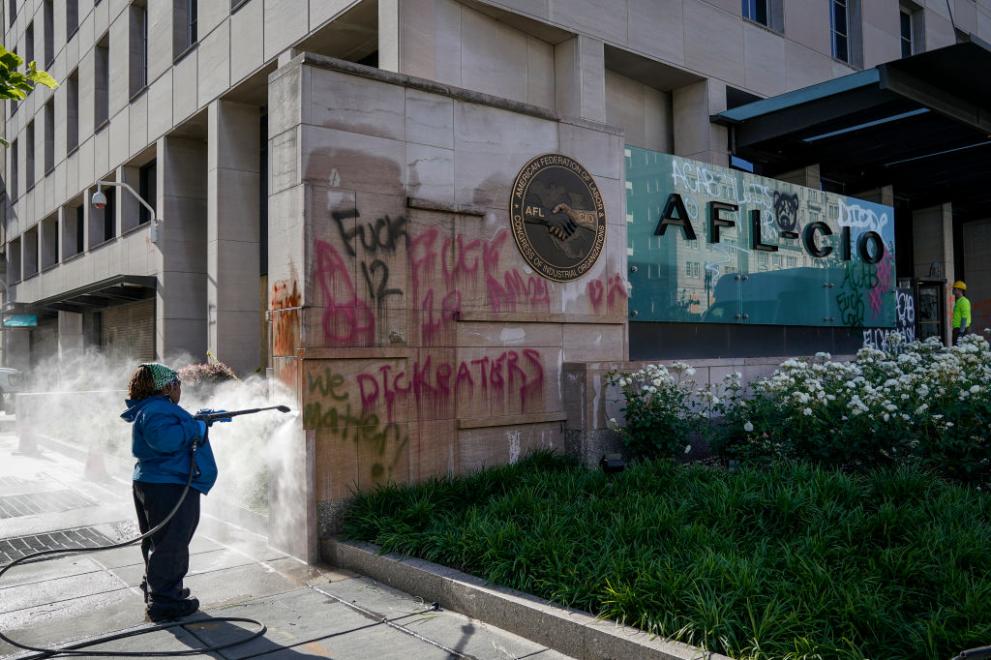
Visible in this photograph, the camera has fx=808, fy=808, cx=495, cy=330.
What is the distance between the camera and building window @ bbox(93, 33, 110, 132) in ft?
72.2

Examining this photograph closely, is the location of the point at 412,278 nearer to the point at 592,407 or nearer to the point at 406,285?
the point at 406,285

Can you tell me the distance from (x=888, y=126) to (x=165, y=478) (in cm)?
1454

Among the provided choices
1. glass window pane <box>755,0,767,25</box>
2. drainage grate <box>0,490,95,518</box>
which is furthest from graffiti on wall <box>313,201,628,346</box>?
glass window pane <box>755,0,767,25</box>

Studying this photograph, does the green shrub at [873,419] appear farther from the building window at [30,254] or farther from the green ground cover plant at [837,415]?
the building window at [30,254]

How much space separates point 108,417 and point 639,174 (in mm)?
9126

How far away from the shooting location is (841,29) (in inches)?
764

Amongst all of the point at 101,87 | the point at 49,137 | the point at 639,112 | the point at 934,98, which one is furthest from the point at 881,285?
the point at 49,137

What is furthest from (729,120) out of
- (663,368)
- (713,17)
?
(663,368)

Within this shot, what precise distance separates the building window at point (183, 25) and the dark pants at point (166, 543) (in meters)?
15.0

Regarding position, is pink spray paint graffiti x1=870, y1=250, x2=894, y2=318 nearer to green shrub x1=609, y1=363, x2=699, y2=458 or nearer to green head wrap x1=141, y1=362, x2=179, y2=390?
green shrub x1=609, y1=363, x2=699, y2=458

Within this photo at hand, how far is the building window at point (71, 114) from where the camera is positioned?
24656 mm

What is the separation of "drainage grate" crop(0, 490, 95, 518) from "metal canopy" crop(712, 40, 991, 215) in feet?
40.6

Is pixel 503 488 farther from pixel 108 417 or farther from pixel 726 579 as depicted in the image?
pixel 108 417

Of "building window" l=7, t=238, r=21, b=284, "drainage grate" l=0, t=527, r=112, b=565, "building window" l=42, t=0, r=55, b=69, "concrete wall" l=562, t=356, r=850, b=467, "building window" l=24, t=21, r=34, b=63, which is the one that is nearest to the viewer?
"drainage grate" l=0, t=527, r=112, b=565
